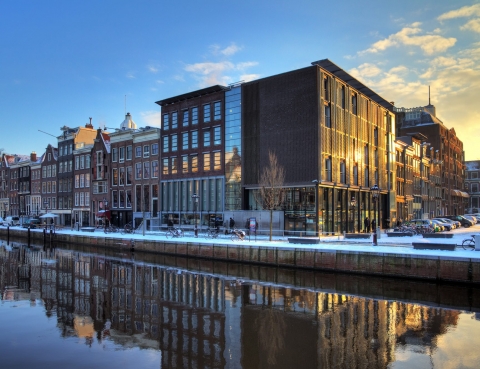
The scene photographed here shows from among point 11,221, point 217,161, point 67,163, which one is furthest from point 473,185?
point 11,221

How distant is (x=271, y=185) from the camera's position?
132ft

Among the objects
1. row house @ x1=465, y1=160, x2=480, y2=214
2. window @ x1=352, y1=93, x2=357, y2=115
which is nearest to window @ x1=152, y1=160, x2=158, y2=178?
window @ x1=352, y1=93, x2=357, y2=115

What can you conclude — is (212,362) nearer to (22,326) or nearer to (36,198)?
(22,326)

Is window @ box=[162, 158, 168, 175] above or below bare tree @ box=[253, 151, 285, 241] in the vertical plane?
above

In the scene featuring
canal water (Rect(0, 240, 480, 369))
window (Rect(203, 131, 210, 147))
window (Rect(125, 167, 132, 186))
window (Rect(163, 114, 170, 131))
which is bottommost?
canal water (Rect(0, 240, 480, 369))

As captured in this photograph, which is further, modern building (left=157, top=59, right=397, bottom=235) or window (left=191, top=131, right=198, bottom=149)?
window (left=191, top=131, right=198, bottom=149)

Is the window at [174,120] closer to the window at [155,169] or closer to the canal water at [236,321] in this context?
the window at [155,169]

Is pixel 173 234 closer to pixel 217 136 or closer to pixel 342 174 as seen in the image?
pixel 217 136

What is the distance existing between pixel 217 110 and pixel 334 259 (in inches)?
1122

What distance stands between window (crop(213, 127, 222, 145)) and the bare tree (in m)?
8.01

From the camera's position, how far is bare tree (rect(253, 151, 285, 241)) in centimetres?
4069

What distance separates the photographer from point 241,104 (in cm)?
4756

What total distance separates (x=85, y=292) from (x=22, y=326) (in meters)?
6.92

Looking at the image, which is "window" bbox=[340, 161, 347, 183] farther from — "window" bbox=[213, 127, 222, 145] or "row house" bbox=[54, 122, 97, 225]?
"row house" bbox=[54, 122, 97, 225]
